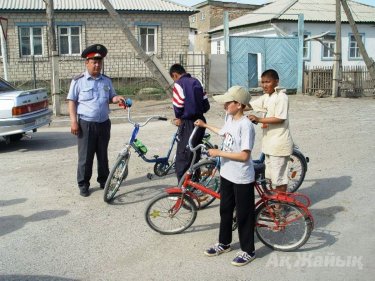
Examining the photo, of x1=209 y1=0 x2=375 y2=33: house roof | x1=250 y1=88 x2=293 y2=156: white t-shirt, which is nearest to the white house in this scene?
x1=209 y1=0 x2=375 y2=33: house roof

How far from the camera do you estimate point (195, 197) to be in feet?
14.2

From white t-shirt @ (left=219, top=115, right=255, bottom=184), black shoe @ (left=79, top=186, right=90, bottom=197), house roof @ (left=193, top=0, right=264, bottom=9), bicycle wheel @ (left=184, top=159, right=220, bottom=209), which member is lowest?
black shoe @ (left=79, top=186, right=90, bottom=197)

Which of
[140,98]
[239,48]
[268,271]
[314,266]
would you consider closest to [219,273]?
[268,271]

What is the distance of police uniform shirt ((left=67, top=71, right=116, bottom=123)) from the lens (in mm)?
5508

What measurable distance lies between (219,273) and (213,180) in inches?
49.5

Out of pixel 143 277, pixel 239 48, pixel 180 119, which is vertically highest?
pixel 239 48

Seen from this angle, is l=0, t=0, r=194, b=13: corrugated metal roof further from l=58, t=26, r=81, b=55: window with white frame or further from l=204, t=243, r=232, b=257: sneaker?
l=204, t=243, r=232, b=257: sneaker

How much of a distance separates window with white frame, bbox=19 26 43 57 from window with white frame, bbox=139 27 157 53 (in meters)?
4.93

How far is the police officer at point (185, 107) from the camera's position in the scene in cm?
504

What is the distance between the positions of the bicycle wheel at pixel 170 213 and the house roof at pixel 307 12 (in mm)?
21563

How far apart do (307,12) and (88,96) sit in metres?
23.9

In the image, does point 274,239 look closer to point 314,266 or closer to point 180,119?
point 314,266

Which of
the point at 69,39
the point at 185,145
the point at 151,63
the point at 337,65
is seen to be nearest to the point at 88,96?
the point at 185,145

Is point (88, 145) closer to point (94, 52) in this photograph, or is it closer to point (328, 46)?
point (94, 52)
